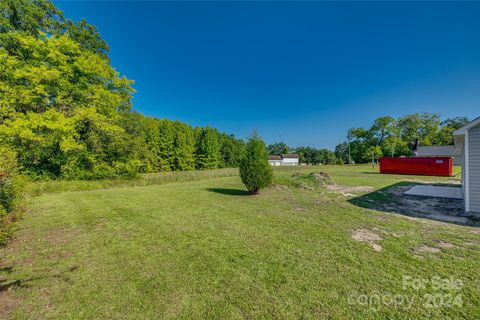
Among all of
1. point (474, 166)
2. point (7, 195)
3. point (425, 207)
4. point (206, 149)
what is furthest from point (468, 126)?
point (206, 149)

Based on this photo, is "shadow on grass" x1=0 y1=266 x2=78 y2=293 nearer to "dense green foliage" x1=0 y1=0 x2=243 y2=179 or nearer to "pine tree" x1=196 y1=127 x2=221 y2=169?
"dense green foliage" x1=0 y1=0 x2=243 y2=179

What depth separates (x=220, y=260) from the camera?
3230mm

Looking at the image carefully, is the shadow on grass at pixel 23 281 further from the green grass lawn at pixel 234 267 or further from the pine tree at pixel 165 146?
the pine tree at pixel 165 146

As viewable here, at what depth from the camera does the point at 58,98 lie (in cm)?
1325

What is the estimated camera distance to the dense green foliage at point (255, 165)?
8953 mm

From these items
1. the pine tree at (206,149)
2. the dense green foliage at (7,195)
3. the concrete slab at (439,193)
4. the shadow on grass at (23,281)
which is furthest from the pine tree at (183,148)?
the shadow on grass at (23,281)

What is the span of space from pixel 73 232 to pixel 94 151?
14.6 meters

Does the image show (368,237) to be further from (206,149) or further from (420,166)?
(206,149)

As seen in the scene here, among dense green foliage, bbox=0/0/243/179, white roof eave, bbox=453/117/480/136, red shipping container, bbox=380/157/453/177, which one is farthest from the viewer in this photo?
red shipping container, bbox=380/157/453/177

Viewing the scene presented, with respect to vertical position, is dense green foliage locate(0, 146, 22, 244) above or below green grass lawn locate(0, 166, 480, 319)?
above

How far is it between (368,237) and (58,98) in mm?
19326

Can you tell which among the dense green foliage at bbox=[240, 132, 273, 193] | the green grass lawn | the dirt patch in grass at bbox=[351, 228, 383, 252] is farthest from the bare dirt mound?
the dirt patch in grass at bbox=[351, 228, 383, 252]

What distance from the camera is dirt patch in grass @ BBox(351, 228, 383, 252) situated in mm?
3670

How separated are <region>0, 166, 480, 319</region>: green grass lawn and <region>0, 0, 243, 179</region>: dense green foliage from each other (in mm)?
6442
